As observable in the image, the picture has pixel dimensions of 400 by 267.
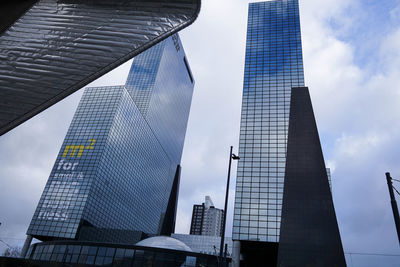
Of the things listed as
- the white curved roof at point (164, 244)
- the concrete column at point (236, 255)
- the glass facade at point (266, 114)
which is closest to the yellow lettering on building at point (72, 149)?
the white curved roof at point (164, 244)

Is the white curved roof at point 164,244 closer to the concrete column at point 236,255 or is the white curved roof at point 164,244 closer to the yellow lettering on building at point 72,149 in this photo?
the concrete column at point 236,255

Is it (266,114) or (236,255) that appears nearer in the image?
(236,255)

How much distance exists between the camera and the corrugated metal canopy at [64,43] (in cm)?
819

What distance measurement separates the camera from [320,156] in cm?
6125

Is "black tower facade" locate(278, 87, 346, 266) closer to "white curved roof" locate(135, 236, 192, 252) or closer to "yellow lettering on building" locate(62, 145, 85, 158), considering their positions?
"white curved roof" locate(135, 236, 192, 252)

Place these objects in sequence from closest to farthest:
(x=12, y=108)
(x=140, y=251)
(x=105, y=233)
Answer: (x=12, y=108) < (x=140, y=251) < (x=105, y=233)

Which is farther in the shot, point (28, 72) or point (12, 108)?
point (28, 72)

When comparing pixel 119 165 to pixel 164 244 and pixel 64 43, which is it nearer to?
pixel 164 244

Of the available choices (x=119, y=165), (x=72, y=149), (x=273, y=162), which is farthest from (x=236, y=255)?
(x=72, y=149)

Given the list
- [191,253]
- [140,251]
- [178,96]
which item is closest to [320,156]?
[191,253]

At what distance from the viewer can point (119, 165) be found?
11238 centimetres

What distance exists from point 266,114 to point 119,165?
63.2 m

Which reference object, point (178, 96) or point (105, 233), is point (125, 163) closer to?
point (105, 233)

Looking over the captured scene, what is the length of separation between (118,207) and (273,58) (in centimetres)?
7952
